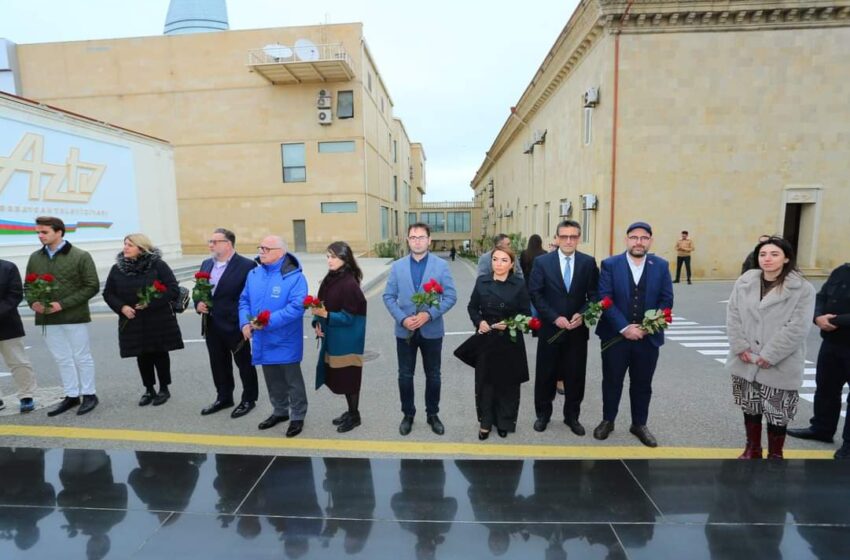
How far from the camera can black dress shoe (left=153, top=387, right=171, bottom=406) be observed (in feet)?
17.2

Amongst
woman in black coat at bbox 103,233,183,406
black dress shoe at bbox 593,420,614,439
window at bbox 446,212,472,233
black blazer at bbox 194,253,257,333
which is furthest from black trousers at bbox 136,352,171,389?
window at bbox 446,212,472,233

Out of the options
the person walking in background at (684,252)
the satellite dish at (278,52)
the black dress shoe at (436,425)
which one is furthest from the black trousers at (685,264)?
the satellite dish at (278,52)

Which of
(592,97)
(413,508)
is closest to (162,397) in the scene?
(413,508)

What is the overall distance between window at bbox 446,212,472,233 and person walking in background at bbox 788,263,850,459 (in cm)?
5411

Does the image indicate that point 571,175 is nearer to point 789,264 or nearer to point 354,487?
point 789,264

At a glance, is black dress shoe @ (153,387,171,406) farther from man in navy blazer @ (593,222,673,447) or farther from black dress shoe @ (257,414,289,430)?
man in navy blazer @ (593,222,673,447)

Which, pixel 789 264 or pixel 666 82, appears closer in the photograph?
pixel 789 264

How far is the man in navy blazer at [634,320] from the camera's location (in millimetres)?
4156

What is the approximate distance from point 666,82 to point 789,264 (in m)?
13.8

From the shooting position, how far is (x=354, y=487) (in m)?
3.42

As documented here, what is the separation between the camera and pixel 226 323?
4.84 metres

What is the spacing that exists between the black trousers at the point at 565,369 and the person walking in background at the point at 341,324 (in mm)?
1789

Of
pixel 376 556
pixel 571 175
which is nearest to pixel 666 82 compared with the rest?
pixel 571 175

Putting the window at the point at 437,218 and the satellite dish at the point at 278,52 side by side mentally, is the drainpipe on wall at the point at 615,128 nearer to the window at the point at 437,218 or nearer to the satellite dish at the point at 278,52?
the satellite dish at the point at 278,52
